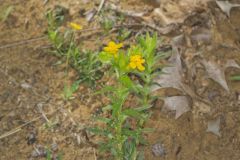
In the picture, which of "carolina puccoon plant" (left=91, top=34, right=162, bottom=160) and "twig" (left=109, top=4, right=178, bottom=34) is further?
"twig" (left=109, top=4, right=178, bottom=34)

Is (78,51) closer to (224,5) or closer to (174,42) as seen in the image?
(174,42)

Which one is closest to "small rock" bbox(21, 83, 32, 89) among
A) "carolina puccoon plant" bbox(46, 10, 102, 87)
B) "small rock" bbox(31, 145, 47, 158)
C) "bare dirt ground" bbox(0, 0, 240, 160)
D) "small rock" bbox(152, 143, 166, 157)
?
"bare dirt ground" bbox(0, 0, 240, 160)

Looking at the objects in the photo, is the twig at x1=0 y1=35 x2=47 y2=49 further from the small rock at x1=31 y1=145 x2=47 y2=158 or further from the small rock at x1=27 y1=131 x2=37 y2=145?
the small rock at x1=31 y1=145 x2=47 y2=158

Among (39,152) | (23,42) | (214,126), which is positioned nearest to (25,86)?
(23,42)

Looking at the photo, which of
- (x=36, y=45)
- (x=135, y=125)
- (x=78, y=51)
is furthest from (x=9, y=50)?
(x=135, y=125)

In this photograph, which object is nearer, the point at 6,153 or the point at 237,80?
the point at 6,153

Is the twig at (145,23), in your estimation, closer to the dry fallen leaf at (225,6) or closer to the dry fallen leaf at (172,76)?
the dry fallen leaf at (172,76)

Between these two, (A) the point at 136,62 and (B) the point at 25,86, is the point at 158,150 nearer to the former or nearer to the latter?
(A) the point at 136,62
